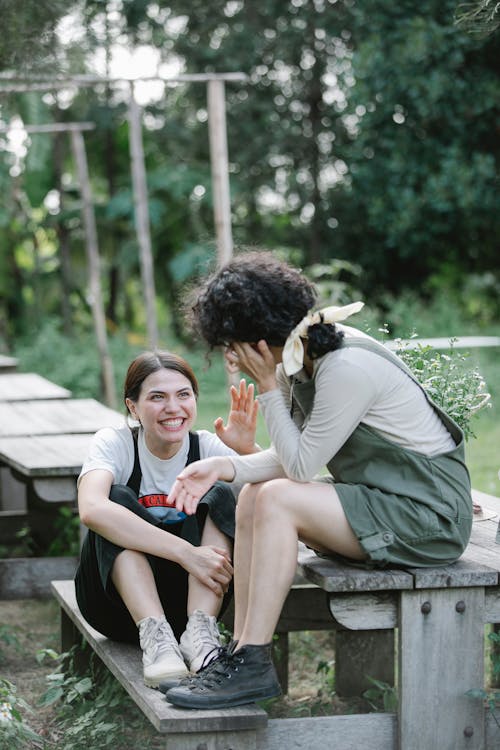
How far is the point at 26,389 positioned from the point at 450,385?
446cm

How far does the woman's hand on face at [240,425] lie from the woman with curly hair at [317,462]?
1.05 feet

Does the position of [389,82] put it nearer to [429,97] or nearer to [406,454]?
[429,97]

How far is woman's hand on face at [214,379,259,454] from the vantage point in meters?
3.46

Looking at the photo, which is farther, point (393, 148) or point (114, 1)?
point (114, 1)

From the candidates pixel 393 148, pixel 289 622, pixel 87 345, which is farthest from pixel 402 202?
pixel 289 622

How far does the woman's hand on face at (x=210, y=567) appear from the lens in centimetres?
329

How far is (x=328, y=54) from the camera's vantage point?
15.8 meters

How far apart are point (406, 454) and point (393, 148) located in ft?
37.3

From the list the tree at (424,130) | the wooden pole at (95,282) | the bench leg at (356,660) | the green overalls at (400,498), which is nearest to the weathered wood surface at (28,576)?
the bench leg at (356,660)

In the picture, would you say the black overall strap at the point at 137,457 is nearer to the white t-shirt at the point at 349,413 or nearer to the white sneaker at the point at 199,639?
the white sneaker at the point at 199,639

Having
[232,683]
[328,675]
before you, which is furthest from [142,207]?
[232,683]

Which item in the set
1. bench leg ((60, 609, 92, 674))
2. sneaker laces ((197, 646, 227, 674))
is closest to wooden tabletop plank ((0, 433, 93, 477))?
bench leg ((60, 609, 92, 674))

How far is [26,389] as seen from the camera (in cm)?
760

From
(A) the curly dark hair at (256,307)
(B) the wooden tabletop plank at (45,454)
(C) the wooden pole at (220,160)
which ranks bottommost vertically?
(B) the wooden tabletop plank at (45,454)
